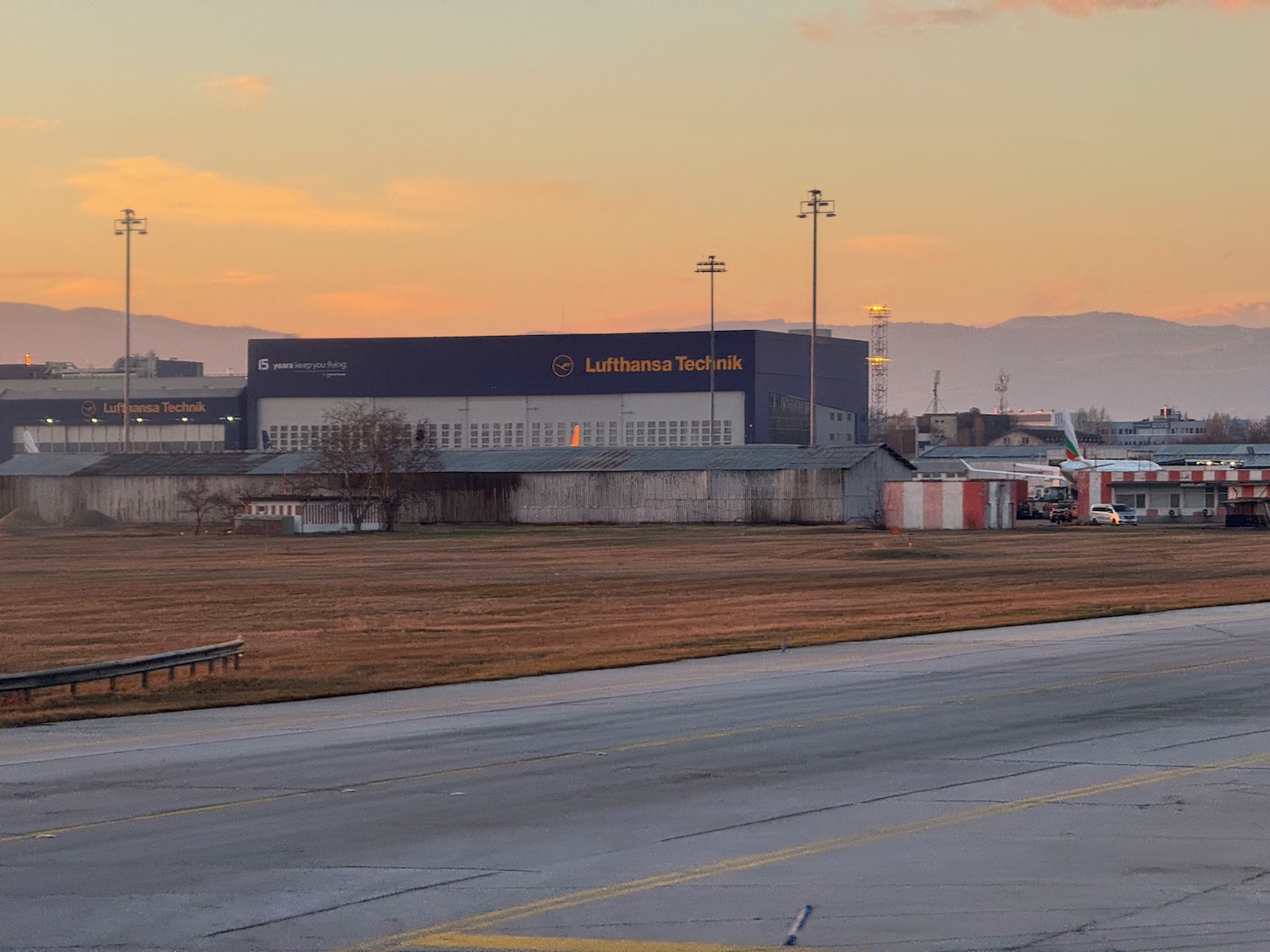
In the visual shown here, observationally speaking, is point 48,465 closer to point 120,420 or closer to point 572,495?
point 572,495

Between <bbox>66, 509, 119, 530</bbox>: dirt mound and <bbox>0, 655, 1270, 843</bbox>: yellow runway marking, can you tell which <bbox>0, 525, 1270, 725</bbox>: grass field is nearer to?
<bbox>0, 655, 1270, 843</bbox>: yellow runway marking

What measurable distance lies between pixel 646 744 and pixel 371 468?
93.2 metres

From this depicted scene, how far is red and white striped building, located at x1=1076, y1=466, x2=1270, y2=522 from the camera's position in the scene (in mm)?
106625

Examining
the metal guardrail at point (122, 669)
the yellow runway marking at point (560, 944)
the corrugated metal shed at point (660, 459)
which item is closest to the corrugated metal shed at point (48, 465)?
the corrugated metal shed at point (660, 459)

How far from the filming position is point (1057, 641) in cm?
3155

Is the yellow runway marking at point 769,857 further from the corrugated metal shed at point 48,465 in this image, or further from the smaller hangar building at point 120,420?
the smaller hangar building at point 120,420

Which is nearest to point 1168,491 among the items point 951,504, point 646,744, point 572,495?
point 951,504

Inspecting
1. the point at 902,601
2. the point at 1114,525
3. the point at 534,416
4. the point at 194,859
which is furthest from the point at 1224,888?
the point at 534,416

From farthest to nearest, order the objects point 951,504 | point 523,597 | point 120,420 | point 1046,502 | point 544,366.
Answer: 1. point 120,420
2. point 544,366
3. point 1046,502
4. point 951,504
5. point 523,597

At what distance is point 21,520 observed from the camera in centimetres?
11950

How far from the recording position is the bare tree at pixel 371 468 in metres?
109

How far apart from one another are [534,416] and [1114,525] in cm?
6568

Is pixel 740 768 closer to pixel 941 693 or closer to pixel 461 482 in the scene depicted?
pixel 941 693

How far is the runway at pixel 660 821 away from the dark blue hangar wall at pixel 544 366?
12362 cm
